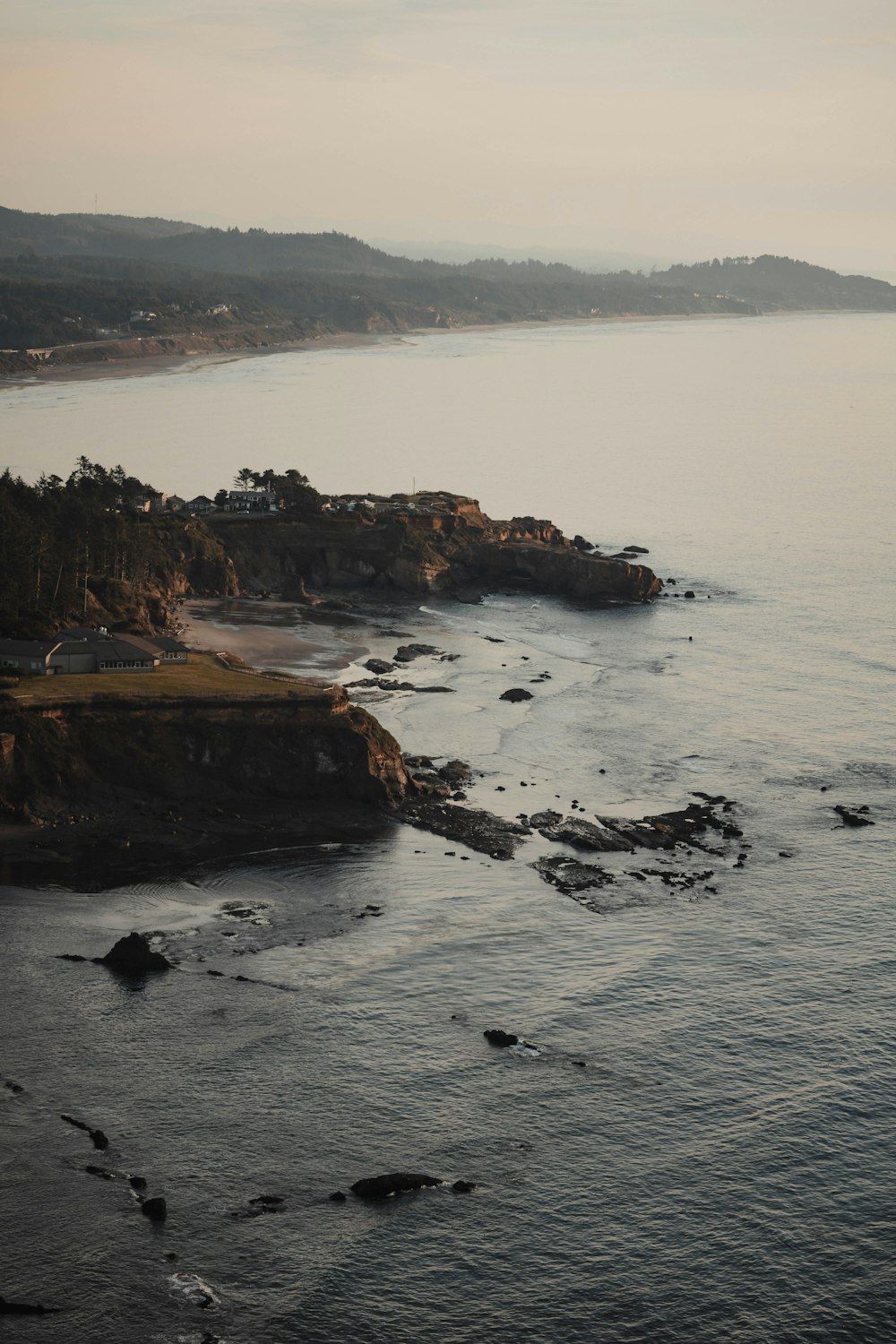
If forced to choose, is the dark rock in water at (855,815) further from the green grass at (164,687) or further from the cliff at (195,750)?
the green grass at (164,687)

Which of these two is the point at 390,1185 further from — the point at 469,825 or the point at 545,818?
the point at 545,818

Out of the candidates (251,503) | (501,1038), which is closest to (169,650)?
(501,1038)

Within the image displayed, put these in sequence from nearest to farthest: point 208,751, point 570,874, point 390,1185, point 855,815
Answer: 1. point 390,1185
2. point 570,874
3. point 208,751
4. point 855,815

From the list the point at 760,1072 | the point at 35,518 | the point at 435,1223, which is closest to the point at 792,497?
the point at 35,518

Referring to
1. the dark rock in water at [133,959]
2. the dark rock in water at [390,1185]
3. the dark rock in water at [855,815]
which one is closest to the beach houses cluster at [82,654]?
the dark rock in water at [133,959]

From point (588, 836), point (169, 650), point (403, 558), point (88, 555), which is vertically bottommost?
point (588, 836)

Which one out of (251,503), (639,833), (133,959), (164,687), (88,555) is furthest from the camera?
(251,503)

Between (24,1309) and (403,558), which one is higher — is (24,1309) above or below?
below

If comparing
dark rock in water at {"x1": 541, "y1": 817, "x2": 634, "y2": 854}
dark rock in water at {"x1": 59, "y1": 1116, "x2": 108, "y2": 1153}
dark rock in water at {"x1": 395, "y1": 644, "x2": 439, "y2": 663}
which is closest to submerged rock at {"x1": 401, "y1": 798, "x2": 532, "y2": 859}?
dark rock in water at {"x1": 541, "y1": 817, "x2": 634, "y2": 854}
